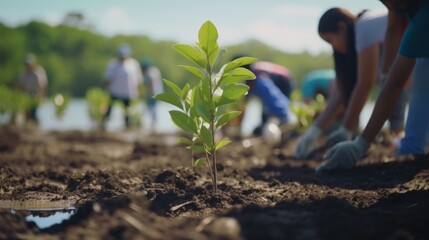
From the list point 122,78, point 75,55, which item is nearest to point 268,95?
point 122,78

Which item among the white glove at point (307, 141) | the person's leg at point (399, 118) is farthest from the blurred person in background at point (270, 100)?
the person's leg at point (399, 118)

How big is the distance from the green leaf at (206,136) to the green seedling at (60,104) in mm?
8658

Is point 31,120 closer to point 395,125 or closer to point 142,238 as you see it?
point 395,125

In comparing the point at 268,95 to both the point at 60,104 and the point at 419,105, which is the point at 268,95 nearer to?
the point at 419,105

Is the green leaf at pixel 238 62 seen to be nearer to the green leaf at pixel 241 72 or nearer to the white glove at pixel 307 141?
the green leaf at pixel 241 72

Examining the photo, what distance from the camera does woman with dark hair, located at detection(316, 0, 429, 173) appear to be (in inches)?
91.7

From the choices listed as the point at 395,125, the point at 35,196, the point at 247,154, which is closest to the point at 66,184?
the point at 35,196

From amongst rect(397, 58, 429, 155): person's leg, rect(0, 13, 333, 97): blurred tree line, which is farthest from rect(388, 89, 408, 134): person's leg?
rect(0, 13, 333, 97): blurred tree line

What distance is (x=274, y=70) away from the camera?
792 centimetres

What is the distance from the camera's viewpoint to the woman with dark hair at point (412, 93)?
7.64 ft

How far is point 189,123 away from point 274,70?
6134 millimetres

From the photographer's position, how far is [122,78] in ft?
28.8

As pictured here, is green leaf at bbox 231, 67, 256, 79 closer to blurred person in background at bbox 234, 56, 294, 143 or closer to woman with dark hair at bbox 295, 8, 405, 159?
woman with dark hair at bbox 295, 8, 405, 159

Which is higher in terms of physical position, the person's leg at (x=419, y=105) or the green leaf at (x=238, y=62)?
the green leaf at (x=238, y=62)
